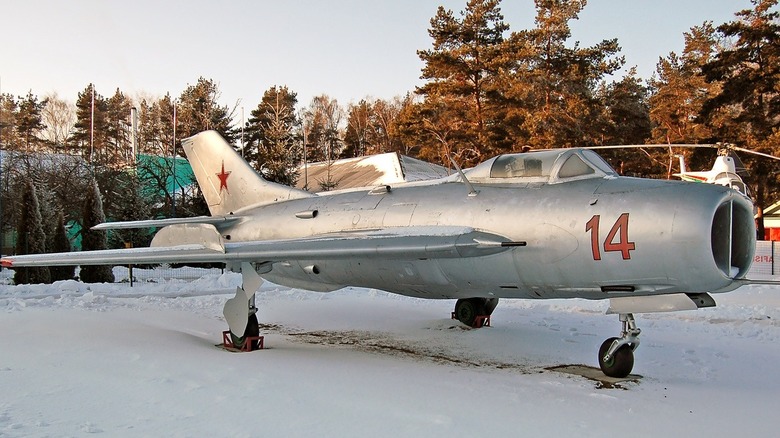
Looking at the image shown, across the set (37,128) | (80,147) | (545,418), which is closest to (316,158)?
(80,147)

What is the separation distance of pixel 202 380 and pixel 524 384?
365 cm

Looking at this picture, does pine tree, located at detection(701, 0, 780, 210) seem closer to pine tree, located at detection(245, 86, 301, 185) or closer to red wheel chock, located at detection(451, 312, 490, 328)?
pine tree, located at detection(245, 86, 301, 185)

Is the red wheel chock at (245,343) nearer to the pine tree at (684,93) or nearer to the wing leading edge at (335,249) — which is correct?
the wing leading edge at (335,249)

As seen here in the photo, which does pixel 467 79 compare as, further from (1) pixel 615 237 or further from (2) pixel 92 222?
(1) pixel 615 237

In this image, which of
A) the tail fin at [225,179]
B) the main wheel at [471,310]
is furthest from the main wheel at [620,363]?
the tail fin at [225,179]

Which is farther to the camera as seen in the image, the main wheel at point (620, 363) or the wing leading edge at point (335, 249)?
the wing leading edge at point (335, 249)

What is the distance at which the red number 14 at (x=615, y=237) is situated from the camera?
6859 millimetres

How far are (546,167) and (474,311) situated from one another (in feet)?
13.6

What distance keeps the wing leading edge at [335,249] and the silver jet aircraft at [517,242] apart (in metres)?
0.02

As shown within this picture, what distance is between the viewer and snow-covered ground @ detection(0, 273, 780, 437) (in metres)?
5.43

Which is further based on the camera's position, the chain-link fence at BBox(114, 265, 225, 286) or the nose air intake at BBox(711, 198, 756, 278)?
the chain-link fence at BBox(114, 265, 225, 286)

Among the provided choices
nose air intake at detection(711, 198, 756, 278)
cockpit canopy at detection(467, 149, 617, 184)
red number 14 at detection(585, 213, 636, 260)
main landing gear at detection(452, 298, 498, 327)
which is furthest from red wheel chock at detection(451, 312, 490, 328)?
nose air intake at detection(711, 198, 756, 278)

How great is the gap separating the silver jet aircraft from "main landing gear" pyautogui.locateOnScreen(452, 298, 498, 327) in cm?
227

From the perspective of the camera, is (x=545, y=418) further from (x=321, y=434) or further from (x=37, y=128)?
(x=37, y=128)
